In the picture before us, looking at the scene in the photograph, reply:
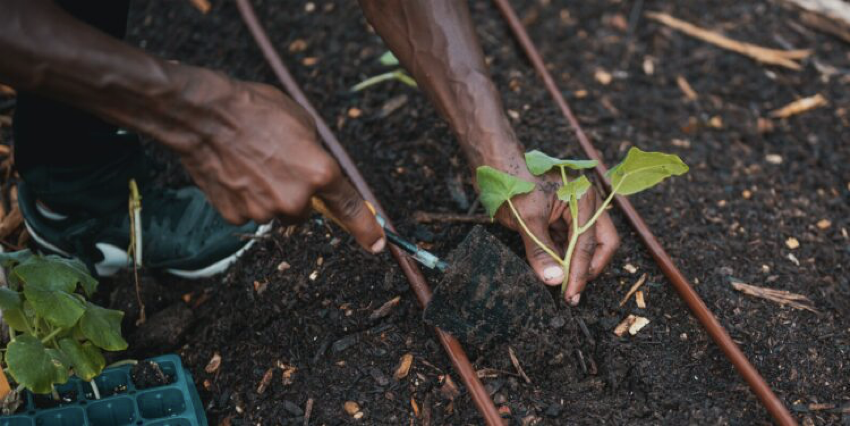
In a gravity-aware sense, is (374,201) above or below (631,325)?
above

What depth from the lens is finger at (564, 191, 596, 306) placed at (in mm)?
1917

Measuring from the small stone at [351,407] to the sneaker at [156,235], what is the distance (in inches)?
23.6

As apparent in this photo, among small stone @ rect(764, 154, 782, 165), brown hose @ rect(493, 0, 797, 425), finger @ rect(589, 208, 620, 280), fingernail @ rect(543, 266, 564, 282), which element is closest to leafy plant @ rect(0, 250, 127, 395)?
fingernail @ rect(543, 266, 564, 282)

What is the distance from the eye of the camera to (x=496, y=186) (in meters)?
1.88

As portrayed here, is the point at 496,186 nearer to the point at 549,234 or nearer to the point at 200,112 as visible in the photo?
the point at 549,234

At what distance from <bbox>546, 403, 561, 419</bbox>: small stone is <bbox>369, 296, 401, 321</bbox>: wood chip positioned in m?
0.49

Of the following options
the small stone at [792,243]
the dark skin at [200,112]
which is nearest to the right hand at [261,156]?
the dark skin at [200,112]

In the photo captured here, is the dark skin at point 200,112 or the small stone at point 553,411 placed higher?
the dark skin at point 200,112

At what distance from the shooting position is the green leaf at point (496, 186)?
185 centimetres

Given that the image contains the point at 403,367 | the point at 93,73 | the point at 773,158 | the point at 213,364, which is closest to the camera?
the point at 93,73

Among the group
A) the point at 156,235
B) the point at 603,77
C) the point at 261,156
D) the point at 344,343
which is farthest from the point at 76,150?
the point at 603,77

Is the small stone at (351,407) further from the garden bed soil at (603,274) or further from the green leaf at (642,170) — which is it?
the green leaf at (642,170)

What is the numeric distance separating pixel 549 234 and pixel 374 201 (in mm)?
519

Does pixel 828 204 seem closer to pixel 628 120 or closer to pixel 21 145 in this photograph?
pixel 628 120
